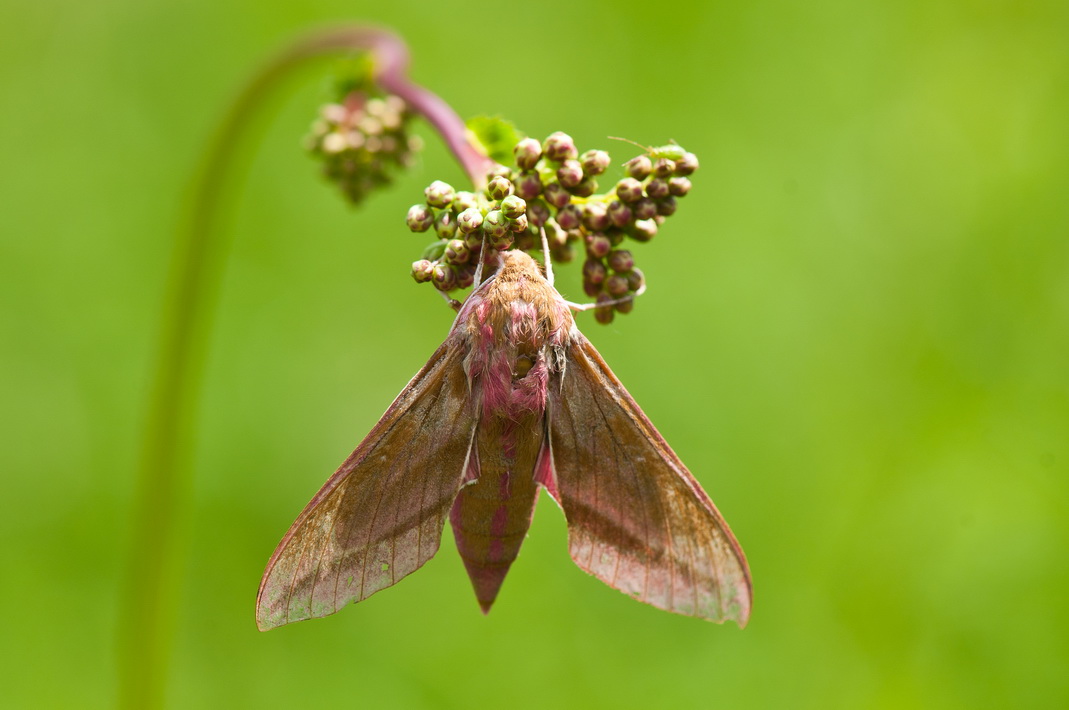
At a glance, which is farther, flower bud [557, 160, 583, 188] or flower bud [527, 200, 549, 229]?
flower bud [527, 200, 549, 229]

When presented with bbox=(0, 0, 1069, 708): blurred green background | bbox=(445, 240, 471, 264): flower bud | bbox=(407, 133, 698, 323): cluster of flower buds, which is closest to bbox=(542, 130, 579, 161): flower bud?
bbox=(407, 133, 698, 323): cluster of flower buds

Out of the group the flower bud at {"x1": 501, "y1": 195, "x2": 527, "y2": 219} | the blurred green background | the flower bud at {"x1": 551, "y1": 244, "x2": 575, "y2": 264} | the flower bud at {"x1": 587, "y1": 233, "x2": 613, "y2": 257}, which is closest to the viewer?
the flower bud at {"x1": 501, "y1": 195, "x2": 527, "y2": 219}

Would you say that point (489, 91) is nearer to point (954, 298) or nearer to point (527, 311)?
point (954, 298)

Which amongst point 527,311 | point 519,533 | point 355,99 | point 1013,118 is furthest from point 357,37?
point 1013,118

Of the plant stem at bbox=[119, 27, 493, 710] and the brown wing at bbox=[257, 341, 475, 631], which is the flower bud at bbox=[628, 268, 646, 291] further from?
the plant stem at bbox=[119, 27, 493, 710]

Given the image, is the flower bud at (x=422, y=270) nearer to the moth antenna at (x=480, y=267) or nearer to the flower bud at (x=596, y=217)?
the moth antenna at (x=480, y=267)

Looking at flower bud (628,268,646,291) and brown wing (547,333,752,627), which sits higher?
flower bud (628,268,646,291)
